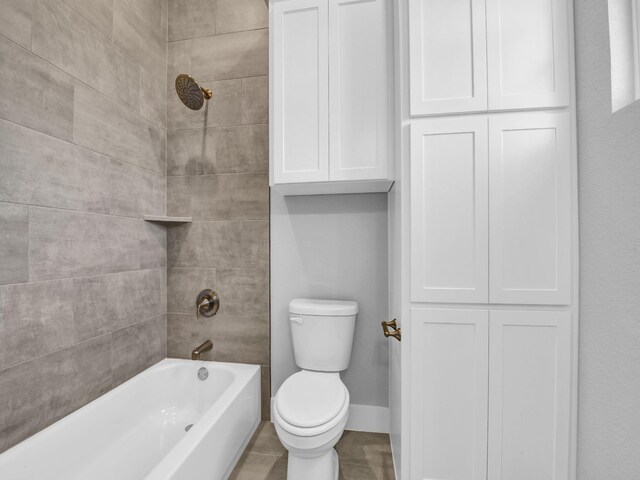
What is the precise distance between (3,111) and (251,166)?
3.59ft

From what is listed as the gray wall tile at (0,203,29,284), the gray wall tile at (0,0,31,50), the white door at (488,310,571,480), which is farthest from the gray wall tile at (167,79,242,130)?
the white door at (488,310,571,480)

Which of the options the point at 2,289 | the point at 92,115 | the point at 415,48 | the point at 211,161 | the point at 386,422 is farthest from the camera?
the point at 211,161

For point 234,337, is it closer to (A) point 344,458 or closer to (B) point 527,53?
(A) point 344,458

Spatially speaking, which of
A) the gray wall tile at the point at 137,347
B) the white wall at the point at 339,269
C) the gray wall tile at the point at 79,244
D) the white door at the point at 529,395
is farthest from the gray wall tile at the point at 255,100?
the white door at the point at 529,395

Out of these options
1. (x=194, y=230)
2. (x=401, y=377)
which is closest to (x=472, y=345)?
(x=401, y=377)

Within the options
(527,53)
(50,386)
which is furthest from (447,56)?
(50,386)

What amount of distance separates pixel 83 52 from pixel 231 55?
2.63 ft

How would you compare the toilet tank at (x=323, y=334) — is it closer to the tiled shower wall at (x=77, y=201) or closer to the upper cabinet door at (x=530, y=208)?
the upper cabinet door at (x=530, y=208)

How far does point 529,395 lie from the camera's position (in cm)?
118

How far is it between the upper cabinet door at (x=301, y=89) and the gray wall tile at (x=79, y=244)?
0.97 metres

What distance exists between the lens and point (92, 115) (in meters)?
1.51

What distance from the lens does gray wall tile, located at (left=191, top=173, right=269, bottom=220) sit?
75.9 inches

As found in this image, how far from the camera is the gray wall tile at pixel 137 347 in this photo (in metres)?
1.66

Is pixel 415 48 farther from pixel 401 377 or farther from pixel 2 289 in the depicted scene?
pixel 2 289
